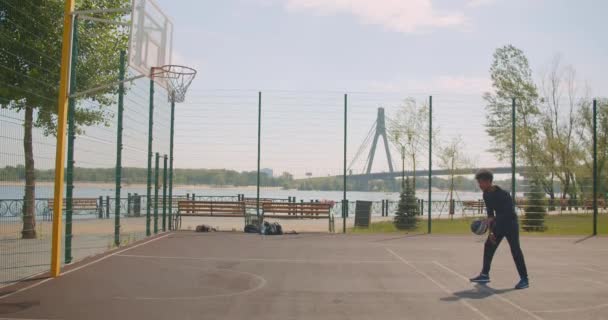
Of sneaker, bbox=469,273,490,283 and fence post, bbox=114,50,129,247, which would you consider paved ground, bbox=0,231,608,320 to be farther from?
fence post, bbox=114,50,129,247

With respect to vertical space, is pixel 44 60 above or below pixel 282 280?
above

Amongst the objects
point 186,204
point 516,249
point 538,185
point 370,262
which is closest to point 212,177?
point 186,204

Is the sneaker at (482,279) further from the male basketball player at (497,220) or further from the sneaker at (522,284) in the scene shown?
the sneaker at (522,284)

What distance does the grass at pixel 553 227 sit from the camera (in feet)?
53.4

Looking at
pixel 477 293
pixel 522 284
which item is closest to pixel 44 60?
pixel 477 293

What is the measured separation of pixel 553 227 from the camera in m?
18.9

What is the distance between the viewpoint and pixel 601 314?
5.94m

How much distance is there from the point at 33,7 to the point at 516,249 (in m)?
10.2

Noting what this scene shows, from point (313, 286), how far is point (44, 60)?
7943mm

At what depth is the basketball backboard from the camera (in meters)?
8.83

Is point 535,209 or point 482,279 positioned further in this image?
point 535,209

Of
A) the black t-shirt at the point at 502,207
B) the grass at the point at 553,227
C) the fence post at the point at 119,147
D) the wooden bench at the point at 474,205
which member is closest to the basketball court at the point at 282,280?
the fence post at the point at 119,147

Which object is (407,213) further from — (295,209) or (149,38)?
(149,38)

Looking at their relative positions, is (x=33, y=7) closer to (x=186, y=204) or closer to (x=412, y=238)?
(x=186, y=204)
